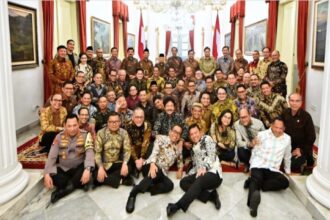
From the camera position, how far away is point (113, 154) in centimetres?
353

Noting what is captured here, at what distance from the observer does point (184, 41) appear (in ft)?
48.8

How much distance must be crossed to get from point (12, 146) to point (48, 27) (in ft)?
11.6

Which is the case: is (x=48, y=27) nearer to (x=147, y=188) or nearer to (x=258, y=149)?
(x=147, y=188)

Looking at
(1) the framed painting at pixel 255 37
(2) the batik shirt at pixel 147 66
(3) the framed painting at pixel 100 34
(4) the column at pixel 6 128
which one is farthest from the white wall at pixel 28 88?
(1) the framed painting at pixel 255 37

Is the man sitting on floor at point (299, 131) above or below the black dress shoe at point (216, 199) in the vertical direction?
above

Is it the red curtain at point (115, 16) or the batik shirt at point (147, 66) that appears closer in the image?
the batik shirt at point (147, 66)

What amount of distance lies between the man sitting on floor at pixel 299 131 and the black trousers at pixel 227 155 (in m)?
0.73

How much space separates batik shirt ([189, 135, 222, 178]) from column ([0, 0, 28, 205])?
1852 millimetres

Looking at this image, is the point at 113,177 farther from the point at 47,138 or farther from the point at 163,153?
the point at 47,138

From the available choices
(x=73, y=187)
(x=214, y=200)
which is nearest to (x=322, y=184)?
(x=214, y=200)

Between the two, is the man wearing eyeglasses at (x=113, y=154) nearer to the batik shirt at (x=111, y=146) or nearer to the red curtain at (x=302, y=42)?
the batik shirt at (x=111, y=146)

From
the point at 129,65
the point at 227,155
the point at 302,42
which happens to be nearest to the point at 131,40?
the point at 129,65

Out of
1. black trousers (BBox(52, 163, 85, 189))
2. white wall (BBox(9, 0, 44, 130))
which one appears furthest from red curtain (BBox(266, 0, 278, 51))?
black trousers (BBox(52, 163, 85, 189))

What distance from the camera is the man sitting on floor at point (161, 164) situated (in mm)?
3273
